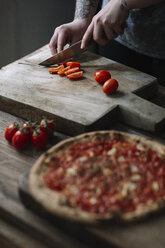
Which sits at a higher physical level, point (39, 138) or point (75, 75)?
point (75, 75)

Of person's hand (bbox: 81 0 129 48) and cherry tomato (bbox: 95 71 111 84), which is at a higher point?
person's hand (bbox: 81 0 129 48)

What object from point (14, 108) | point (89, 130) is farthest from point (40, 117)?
point (89, 130)

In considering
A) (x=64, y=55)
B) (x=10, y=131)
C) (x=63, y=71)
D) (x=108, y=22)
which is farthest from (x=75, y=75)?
(x=10, y=131)

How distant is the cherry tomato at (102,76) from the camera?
2.47 metres

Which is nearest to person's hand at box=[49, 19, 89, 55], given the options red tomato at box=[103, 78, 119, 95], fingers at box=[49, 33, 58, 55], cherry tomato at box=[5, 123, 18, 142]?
fingers at box=[49, 33, 58, 55]

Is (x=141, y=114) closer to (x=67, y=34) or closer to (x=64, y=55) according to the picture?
(x=64, y=55)

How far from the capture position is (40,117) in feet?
7.48

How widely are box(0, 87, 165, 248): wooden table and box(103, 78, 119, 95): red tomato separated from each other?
2.48ft

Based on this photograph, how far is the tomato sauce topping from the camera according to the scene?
1499 mm

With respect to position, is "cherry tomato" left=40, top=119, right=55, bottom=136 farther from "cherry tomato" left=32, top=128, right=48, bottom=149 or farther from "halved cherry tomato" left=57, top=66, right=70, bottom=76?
"halved cherry tomato" left=57, top=66, right=70, bottom=76

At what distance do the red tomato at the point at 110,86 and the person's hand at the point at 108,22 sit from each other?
51cm

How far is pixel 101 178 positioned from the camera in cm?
162

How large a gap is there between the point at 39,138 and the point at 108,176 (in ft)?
1.84

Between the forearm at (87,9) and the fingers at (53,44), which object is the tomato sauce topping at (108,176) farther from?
the forearm at (87,9)
